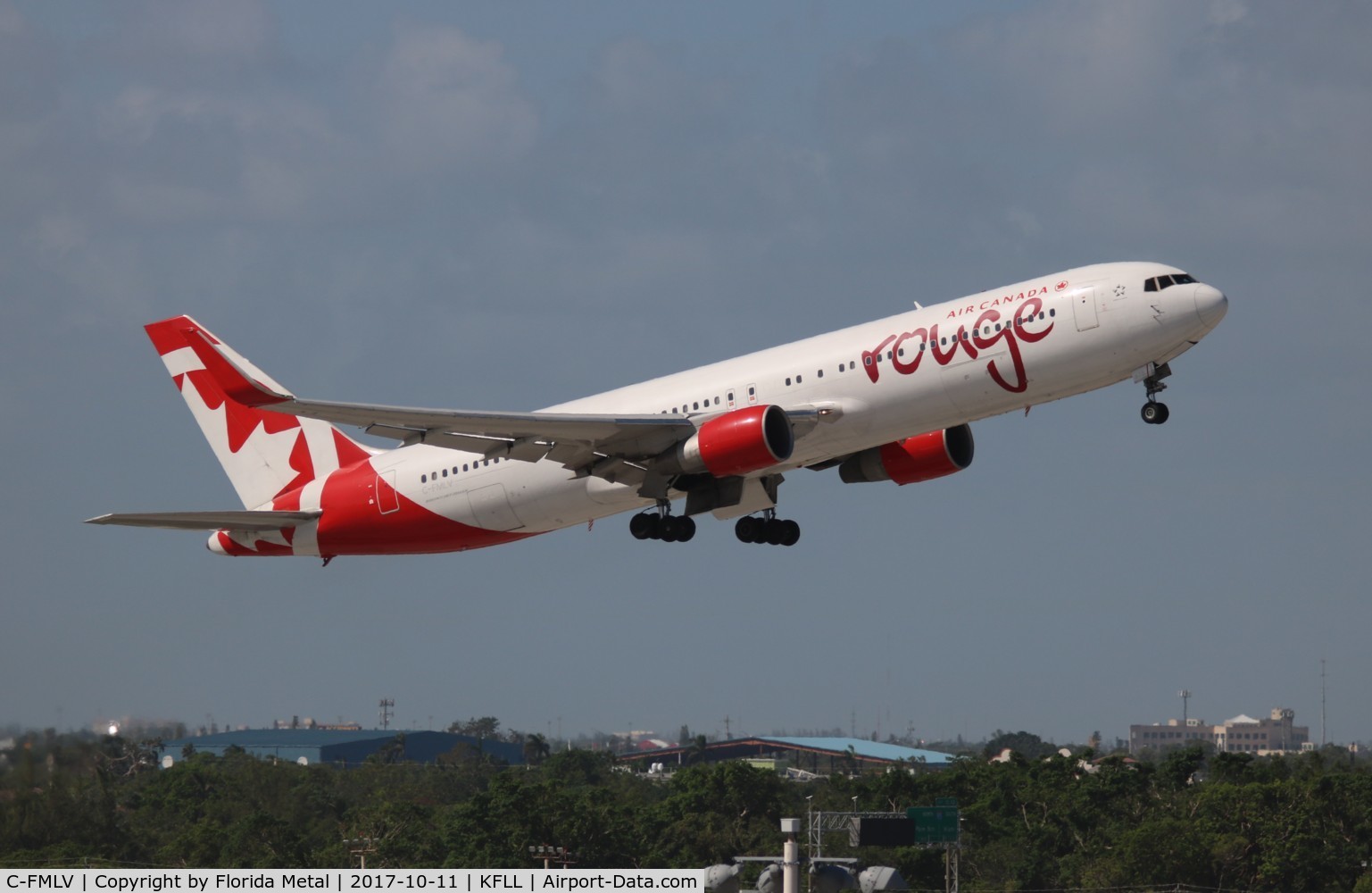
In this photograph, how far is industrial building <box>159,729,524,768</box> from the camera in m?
173

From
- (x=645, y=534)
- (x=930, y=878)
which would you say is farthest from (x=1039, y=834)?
(x=645, y=534)

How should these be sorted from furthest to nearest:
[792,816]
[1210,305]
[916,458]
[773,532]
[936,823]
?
[936,823] → [792,816] → [773,532] → [916,458] → [1210,305]

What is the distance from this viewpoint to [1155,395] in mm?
41000

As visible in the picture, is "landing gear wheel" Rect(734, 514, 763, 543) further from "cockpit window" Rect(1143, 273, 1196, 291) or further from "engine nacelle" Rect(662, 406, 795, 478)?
"cockpit window" Rect(1143, 273, 1196, 291)

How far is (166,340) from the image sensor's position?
178 feet

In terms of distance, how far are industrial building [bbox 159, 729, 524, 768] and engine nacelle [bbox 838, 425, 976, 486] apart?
119443mm

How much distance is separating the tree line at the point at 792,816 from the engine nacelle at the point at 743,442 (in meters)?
35.9

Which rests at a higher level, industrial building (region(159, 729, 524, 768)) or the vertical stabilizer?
the vertical stabilizer

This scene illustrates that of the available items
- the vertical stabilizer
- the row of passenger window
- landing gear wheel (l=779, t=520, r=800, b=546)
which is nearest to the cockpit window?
landing gear wheel (l=779, t=520, r=800, b=546)

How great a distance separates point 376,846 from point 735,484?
5337cm

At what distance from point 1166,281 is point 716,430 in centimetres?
1098

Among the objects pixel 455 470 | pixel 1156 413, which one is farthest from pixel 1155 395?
pixel 455 470

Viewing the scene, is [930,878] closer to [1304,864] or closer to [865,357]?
[1304,864]

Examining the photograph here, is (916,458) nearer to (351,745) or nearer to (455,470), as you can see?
(455,470)
